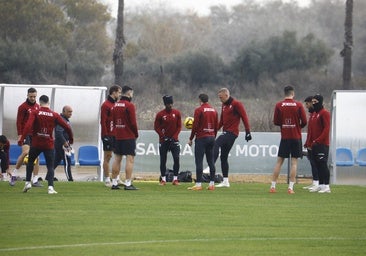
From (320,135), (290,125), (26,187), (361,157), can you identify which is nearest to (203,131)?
(290,125)

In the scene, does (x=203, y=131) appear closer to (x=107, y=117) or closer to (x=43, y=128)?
(x=107, y=117)

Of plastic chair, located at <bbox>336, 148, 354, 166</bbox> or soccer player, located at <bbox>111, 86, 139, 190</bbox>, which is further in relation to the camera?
plastic chair, located at <bbox>336, 148, 354, 166</bbox>

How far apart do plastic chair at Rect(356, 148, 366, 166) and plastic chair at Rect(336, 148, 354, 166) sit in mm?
210

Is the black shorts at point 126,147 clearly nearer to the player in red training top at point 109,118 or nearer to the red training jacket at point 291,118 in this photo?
the player in red training top at point 109,118

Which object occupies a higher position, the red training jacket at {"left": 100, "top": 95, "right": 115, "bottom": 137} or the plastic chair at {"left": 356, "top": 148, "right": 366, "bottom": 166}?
the red training jacket at {"left": 100, "top": 95, "right": 115, "bottom": 137}

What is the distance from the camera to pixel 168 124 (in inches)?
1063

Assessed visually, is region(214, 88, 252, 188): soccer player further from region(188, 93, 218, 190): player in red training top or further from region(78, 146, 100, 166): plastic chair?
region(78, 146, 100, 166): plastic chair

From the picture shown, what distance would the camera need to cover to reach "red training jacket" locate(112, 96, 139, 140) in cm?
2380

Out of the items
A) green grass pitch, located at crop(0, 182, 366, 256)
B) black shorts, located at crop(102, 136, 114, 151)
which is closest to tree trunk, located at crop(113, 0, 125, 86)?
black shorts, located at crop(102, 136, 114, 151)

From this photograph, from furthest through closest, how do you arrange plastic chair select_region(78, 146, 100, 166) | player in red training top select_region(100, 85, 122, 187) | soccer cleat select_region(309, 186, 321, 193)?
plastic chair select_region(78, 146, 100, 166), player in red training top select_region(100, 85, 122, 187), soccer cleat select_region(309, 186, 321, 193)

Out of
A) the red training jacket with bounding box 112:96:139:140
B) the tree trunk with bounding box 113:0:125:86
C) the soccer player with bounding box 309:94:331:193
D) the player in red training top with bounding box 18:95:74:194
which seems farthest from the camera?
the tree trunk with bounding box 113:0:125:86

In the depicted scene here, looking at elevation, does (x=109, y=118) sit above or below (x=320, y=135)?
above

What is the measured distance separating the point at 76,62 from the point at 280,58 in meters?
11.5

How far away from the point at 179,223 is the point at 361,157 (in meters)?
17.9
